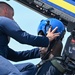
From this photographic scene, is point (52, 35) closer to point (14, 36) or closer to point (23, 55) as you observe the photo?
point (14, 36)

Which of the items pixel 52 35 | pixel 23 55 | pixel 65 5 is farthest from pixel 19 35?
pixel 65 5

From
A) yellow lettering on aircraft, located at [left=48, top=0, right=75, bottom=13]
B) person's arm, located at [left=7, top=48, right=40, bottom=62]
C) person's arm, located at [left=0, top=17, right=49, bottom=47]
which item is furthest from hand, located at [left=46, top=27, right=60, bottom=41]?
yellow lettering on aircraft, located at [left=48, top=0, right=75, bottom=13]

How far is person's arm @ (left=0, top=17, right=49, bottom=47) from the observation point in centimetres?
249

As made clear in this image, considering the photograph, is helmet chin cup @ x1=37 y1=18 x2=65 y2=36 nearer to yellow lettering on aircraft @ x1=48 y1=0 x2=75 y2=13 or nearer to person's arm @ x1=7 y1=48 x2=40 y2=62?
person's arm @ x1=7 y1=48 x2=40 y2=62

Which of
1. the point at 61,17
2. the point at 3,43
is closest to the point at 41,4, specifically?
the point at 61,17

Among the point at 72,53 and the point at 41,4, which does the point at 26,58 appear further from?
the point at 41,4

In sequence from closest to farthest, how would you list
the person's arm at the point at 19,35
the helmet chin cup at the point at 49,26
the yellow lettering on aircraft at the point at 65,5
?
the person's arm at the point at 19,35 → the helmet chin cup at the point at 49,26 → the yellow lettering on aircraft at the point at 65,5

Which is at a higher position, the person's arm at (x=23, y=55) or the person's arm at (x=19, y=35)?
the person's arm at (x=19, y=35)

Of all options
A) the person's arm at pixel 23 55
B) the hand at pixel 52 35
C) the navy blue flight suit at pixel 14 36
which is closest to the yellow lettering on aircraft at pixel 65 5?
the person's arm at pixel 23 55

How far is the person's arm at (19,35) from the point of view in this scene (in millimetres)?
2486

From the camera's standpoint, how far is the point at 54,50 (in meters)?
2.70

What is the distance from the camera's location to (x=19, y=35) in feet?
8.18

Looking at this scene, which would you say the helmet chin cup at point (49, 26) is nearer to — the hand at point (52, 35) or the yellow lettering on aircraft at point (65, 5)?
the hand at point (52, 35)

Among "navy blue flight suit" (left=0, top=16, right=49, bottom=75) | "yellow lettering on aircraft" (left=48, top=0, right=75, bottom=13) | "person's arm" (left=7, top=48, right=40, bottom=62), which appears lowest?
"yellow lettering on aircraft" (left=48, top=0, right=75, bottom=13)
